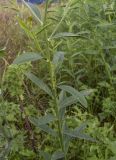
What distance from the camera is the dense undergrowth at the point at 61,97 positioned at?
165 centimetres

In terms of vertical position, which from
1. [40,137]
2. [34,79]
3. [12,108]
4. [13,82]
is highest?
[34,79]

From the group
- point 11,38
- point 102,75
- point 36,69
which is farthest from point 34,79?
point 11,38

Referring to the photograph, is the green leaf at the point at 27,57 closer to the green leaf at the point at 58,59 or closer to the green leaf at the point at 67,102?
the green leaf at the point at 58,59

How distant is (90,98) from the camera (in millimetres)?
2520

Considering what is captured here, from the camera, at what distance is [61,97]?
1.85m

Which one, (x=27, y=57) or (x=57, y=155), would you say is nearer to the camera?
(x=27, y=57)

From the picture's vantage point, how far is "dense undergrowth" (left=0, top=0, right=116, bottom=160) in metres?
1.65

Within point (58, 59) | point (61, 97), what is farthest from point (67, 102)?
point (58, 59)

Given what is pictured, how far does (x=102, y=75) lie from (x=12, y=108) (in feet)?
2.70

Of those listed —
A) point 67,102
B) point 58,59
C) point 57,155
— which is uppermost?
point 58,59

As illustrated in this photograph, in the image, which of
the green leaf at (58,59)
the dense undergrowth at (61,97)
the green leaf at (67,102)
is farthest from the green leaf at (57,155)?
the green leaf at (58,59)

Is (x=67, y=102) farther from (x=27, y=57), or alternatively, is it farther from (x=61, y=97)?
(x=27, y=57)

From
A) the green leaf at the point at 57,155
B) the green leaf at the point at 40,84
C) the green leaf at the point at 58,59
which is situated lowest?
the green leaf at the point at 57,155

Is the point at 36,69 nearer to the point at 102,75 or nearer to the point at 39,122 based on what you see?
the point at 102,75
